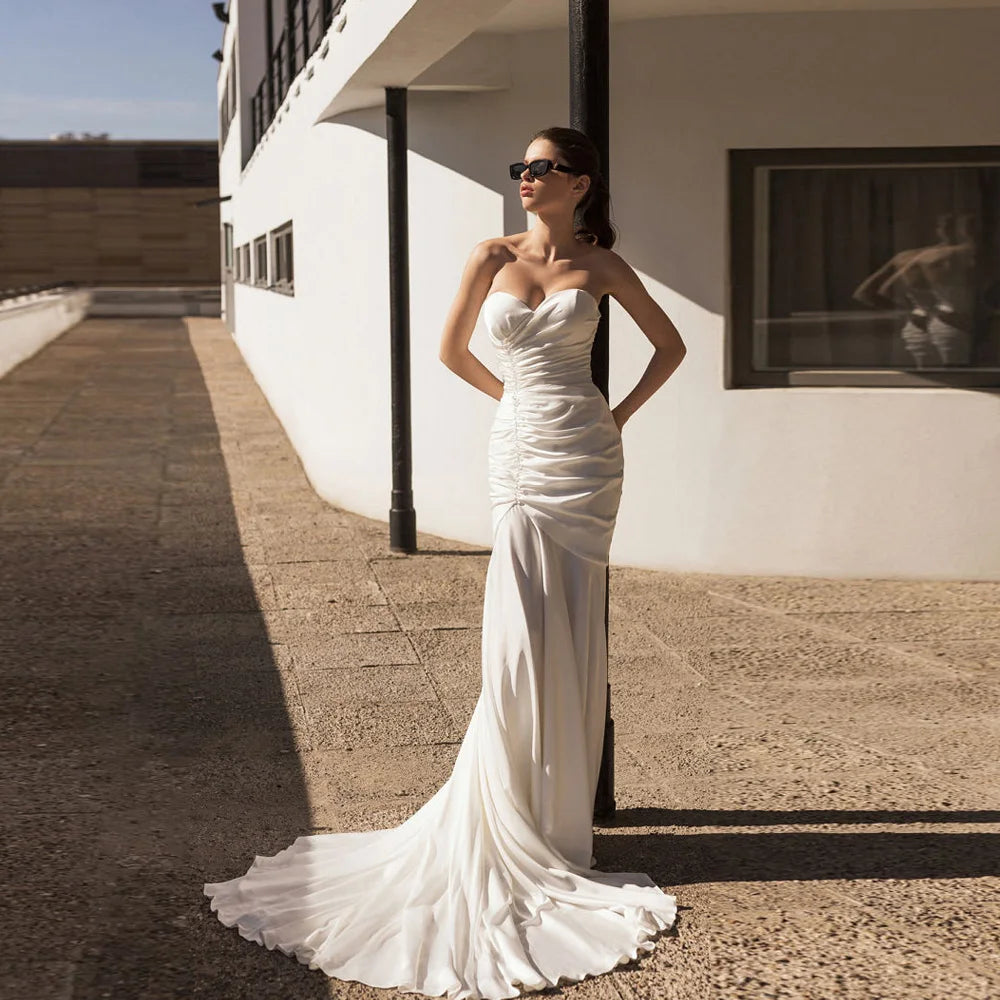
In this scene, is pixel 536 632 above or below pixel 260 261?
below

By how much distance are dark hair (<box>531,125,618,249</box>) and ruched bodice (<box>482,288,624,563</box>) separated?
26 cm

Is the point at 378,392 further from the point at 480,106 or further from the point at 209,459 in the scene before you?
the point at 209,459

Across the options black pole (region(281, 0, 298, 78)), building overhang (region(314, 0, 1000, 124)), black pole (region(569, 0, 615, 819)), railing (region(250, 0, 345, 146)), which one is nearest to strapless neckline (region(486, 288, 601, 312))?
black pole (region(569, 0, 615, 819))

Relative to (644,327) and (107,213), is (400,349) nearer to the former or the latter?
(644,327)

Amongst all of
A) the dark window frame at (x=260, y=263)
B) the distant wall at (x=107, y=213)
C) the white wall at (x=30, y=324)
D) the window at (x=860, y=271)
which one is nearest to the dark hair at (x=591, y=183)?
the window at (x=860, y=271)

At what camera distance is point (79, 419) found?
17906 millimetres

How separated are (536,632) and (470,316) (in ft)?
3.11

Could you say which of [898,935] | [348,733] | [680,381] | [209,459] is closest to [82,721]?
[348,733]

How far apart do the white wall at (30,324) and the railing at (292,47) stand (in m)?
5.29

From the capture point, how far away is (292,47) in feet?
53.9

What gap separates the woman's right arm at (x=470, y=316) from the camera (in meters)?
4.30

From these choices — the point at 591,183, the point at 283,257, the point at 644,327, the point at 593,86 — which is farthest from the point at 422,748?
the point at 283,257

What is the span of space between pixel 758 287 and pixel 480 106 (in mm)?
2055

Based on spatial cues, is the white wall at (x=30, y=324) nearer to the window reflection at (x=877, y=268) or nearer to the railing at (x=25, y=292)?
the railing at (x=25, y=292)
